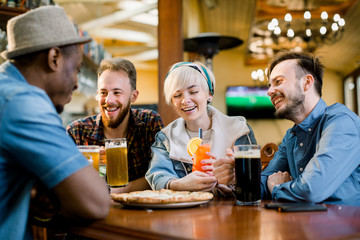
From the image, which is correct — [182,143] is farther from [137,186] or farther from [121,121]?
[121,121]

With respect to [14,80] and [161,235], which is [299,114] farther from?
[14,80]

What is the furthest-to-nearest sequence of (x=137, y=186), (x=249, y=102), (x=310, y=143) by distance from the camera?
(x=249, y=102) < (x=137, y=186) < (x=310, y=143)

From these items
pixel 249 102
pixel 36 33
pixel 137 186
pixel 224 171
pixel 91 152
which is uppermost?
pixel 249 102

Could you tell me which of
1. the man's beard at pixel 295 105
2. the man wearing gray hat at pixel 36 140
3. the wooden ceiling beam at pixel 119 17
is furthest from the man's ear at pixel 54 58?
the wooden ceiling beam at pixel 119 17

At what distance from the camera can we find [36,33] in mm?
1268

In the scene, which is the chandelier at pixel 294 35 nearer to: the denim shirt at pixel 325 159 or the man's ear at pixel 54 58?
the denim shirt at pixel 325 159

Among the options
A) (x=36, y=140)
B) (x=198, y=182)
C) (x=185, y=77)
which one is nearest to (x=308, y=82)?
(x=185, y=77)

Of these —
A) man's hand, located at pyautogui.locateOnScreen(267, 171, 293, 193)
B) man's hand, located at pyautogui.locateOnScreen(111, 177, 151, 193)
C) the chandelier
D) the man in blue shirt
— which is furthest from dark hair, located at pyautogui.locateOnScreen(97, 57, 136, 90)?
the chandelier

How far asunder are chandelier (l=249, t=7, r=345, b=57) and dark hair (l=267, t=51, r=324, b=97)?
4.00 metres

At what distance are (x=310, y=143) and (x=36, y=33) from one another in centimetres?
128

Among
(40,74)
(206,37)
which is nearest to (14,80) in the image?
(40,74)

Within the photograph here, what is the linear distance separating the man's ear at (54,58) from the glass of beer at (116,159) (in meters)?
0.61

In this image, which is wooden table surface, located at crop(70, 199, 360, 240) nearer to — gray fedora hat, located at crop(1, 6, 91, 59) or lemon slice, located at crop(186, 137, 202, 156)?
lemon slice, located at crop(186, 137, 202, 156)

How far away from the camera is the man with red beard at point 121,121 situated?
2.31m
